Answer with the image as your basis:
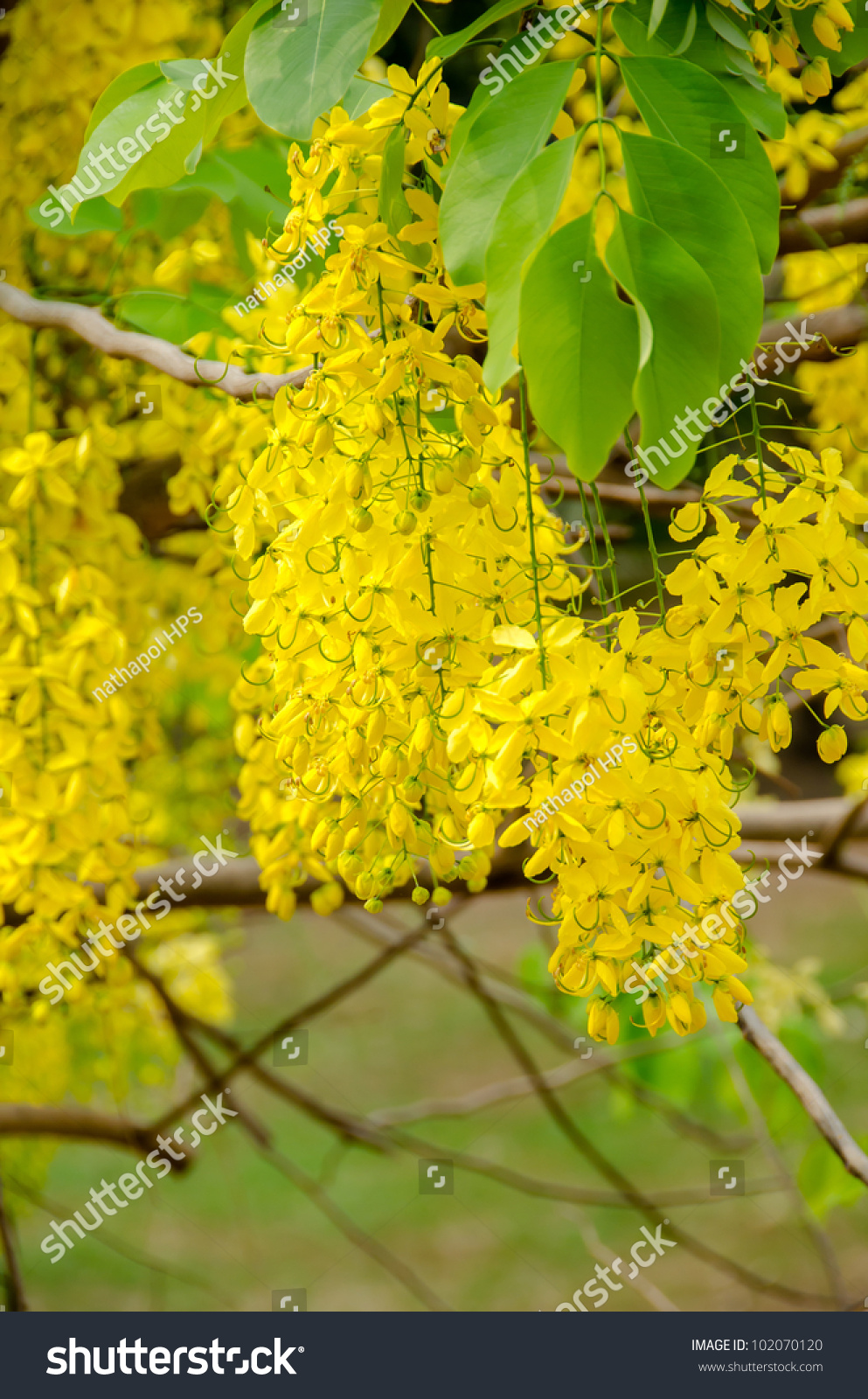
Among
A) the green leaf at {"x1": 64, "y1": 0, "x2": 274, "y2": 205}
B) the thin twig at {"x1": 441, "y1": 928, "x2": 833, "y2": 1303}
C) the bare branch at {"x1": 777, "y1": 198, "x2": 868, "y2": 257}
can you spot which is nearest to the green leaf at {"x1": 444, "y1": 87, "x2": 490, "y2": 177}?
the green leaf at {"x1": 64, "y1": 0, "x2": 274, "y2": 205}

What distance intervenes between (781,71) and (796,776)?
2925 millimetres

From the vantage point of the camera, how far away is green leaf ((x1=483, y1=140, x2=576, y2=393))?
0.33 meters

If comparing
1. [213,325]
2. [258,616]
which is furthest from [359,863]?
[213,325]

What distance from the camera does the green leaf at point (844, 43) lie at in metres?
0.47

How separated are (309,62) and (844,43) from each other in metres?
0.26

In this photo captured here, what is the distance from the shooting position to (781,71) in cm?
89

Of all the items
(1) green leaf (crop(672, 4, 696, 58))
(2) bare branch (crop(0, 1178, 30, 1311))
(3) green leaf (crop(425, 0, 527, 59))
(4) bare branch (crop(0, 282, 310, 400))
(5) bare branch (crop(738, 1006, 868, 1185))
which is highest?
(3) green leaf (crop(425, 0, 527, 59))

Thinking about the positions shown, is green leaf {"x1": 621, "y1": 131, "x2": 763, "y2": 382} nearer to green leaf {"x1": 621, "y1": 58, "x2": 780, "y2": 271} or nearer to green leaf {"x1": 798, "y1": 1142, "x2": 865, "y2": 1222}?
green leaf {"x1": 621, "y1": 58, "x2": 780, "y2": 271}

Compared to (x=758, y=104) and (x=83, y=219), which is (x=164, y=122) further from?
(x=83, y=219)

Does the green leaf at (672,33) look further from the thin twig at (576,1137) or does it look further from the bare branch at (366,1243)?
the bare branch at (366,1243)

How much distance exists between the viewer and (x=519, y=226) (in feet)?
1.11

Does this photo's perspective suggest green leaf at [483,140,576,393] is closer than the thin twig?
Yes

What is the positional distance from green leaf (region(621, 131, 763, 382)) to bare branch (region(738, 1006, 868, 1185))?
461mm
